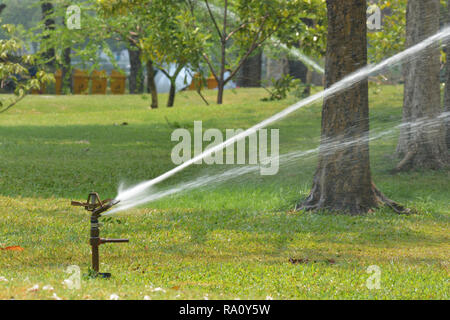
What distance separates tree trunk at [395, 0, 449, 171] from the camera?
41.2 feet

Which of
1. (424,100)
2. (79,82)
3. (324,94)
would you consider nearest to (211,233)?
(324,94)

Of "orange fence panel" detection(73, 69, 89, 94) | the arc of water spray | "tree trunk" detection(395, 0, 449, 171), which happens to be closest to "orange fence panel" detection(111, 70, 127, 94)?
"orange fence panel" detection(73, 69, 89, 94)

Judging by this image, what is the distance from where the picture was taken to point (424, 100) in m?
12.5

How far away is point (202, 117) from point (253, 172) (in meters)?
6.30

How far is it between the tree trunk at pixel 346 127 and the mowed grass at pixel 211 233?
33 centimetres

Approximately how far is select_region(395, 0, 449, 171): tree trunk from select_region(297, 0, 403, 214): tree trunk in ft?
10.7

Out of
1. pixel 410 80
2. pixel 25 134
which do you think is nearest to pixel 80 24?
pixel 25 134

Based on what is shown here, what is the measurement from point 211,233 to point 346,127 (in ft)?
7.82

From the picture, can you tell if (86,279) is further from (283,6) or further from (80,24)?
(80,24)

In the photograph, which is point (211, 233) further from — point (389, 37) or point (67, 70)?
point (67, 70)

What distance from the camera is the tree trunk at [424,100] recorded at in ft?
41.2

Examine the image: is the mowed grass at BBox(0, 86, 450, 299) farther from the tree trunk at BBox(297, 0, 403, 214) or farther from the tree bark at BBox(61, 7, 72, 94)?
the tree bark at BBox(61, 7, 72, 94)

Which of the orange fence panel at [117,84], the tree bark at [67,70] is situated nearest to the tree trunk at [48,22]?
the tree bark at [67,70]

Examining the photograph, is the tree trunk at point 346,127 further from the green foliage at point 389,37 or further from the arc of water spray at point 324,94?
the green foliage at point 389,37
